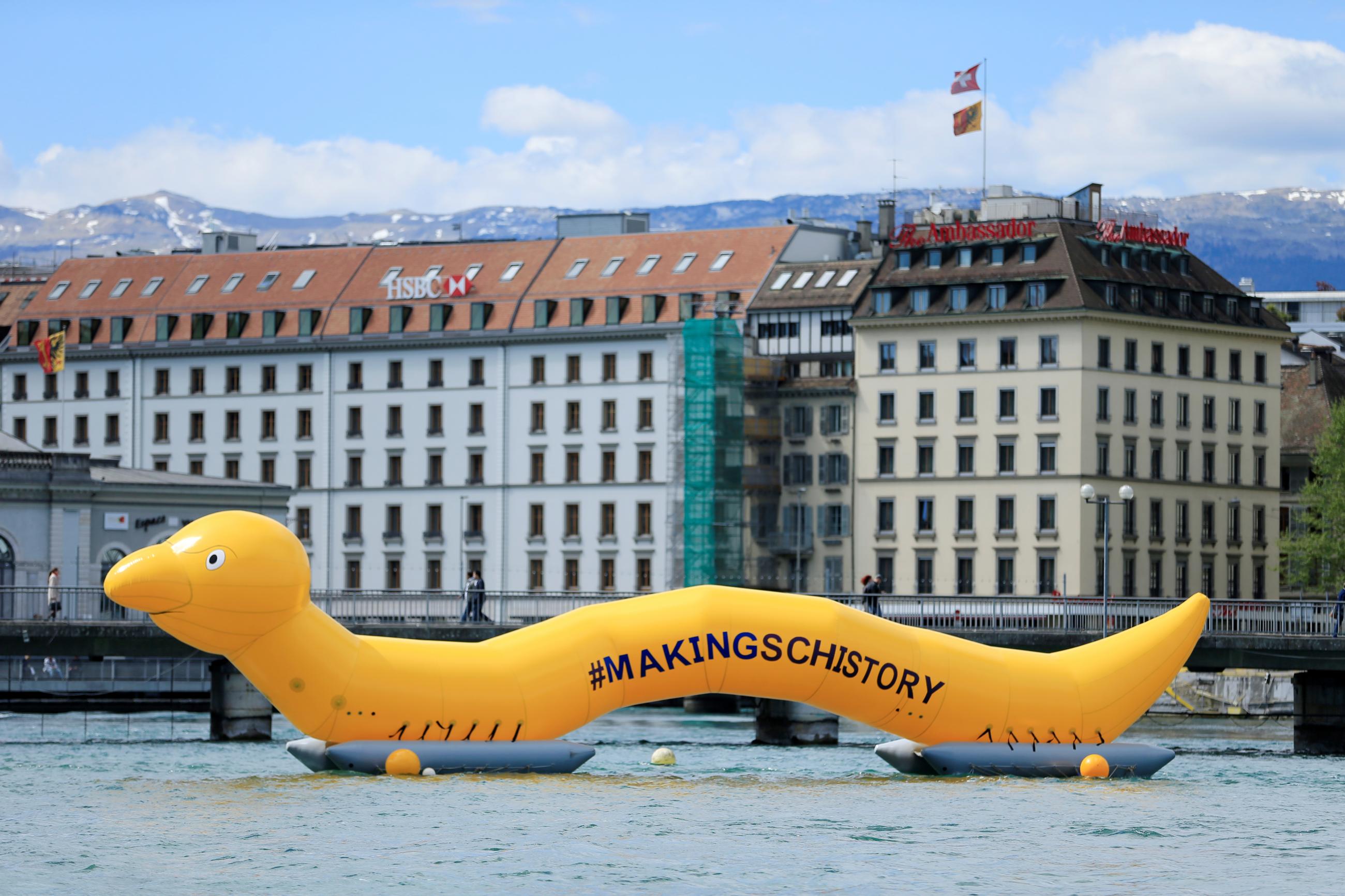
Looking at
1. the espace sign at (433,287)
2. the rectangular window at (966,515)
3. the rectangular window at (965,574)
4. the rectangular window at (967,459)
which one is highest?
the espace sign at (433,287)

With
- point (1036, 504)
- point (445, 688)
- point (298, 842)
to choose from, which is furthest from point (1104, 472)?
point (298, 842)

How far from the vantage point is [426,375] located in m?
146

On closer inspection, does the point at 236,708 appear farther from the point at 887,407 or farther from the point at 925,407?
the point at 887,407

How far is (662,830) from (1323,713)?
31.9 m

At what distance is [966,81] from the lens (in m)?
131

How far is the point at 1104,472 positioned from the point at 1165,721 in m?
26.6

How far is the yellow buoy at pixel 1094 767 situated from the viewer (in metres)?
54.9

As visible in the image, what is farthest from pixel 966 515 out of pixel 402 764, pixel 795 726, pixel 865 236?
pixel 402 764

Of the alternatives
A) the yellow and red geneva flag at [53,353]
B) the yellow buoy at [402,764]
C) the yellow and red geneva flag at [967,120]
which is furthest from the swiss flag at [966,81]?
the yellow buoy at [402,764]

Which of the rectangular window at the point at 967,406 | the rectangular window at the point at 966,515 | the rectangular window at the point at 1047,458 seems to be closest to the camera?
the rectangular window at the point at 1047,458

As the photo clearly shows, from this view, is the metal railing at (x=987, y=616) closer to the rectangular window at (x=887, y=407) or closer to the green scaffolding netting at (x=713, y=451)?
the rectangular window at (x=887, y=407)

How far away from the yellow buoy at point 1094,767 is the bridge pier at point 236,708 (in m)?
28.5

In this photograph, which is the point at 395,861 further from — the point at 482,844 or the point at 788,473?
the point at 788,473

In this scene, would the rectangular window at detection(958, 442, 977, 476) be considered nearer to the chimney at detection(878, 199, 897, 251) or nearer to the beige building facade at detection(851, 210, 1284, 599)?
the beige building facade at detection(851, 210, 1284, 599)
